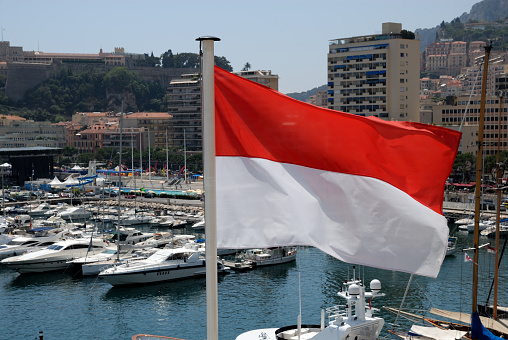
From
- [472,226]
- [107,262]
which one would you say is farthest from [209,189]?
[472,226]

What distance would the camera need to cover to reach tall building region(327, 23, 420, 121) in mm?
65000

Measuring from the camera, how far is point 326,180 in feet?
22.4

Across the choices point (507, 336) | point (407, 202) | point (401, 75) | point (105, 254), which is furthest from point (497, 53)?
point (407, 202)

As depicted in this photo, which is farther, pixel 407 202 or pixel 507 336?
pixel 507 336

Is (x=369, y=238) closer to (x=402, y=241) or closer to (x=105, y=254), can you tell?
(x=402, y=241)

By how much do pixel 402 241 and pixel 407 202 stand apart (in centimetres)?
Answer: 41

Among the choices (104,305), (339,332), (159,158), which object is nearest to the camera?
(339,332)

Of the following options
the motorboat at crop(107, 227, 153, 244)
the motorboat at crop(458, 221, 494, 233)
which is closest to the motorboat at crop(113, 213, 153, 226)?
the motorboat at crop(107, 227, 153, 244)

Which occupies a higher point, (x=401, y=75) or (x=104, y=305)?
(x=401, y=75)

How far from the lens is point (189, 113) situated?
103m

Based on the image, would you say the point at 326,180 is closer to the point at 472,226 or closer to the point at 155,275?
the point at 155,275

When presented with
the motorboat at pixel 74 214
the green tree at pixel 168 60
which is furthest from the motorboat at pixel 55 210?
the green tree at pixel 168 60

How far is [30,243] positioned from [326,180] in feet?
112

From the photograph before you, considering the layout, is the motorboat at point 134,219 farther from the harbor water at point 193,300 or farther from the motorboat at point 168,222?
the harbor water at point 193,300
